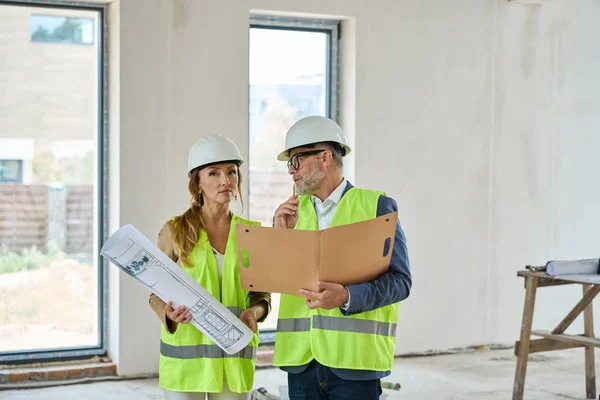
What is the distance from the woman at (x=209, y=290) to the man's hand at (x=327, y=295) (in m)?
0.40

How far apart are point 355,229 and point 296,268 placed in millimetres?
215

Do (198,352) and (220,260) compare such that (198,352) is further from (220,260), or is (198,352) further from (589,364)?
(589,364)

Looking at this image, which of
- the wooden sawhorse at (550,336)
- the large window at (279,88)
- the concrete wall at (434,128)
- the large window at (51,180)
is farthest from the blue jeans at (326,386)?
the large window at (279,88)

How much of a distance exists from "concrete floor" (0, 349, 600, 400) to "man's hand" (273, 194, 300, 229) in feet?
8.06

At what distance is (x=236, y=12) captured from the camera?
550cm

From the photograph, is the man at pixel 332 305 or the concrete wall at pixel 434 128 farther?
the concrete wall at pixel 434 128

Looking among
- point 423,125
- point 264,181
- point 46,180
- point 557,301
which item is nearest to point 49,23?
point 46,180

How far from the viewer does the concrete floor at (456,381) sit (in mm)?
4953

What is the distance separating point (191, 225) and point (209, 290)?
24 centimetres

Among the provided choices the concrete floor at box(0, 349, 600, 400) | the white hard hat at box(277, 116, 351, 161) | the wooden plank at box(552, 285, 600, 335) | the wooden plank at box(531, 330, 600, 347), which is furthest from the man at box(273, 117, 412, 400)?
the wooden plank at box(552, 285, 600, 335)

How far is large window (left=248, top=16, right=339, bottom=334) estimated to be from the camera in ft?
19.4

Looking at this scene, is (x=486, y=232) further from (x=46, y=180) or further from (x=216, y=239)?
(x=216, y=239)

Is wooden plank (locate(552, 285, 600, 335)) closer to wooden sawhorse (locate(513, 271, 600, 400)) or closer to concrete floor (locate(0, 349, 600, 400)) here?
wooden sawhorse (locate(513, 271, 600, 400))

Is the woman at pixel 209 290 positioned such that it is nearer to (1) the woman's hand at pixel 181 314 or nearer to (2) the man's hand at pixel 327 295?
(1) the woman's hand at pixel 181 314
